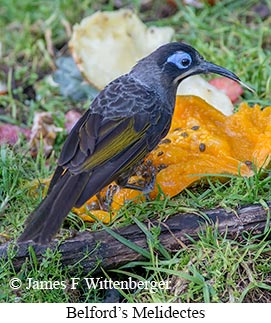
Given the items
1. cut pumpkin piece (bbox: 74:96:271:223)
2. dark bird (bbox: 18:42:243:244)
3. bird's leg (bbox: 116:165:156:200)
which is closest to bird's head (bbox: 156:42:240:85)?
dark bird (bbox: 18:42:243:244)

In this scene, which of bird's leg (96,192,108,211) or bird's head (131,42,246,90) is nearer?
bird's leg (96,192,108,211)

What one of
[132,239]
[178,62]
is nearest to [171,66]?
[178,62]

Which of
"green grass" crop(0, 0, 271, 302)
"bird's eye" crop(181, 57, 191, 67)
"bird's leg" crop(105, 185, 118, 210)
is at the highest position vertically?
"bird's eye" crop(181, 57, 191, 67)

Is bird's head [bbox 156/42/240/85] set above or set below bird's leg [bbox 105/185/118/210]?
above

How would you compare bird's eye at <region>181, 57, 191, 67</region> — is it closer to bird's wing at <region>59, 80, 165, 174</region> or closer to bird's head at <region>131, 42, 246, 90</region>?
bird's head at <region>131, 42, 246, 90</region>

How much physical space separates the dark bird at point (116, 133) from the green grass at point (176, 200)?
341mm

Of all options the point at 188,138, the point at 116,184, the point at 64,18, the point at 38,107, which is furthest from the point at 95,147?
the point at 64,18

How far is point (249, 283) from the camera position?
16.0ft

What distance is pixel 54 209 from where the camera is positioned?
486cm

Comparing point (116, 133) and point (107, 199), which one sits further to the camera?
point (107, 199)

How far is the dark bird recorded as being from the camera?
16.2 feet

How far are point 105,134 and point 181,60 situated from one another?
0.92 meters

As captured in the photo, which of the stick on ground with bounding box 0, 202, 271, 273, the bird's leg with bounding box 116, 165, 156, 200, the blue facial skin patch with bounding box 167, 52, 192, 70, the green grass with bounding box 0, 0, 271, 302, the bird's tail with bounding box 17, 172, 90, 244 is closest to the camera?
the bird's tail with bounding box 17, 172, 90, 244

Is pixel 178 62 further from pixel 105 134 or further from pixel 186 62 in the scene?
pixel 105 134
